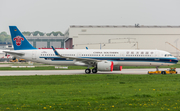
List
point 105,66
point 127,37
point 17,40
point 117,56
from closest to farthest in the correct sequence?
point 105,66 < point 117,56 < point 17,40 < point 127,37

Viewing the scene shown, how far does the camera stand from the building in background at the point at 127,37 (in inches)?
3733

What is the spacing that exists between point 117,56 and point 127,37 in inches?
2471

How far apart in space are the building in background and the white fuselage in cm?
5564

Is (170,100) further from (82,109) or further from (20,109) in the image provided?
(20,109)

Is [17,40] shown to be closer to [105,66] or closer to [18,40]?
[18,40]

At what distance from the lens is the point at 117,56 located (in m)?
35.8

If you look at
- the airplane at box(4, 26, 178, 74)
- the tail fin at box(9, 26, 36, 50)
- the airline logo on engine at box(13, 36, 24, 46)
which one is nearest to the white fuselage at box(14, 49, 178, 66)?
the airplane at box(4, 26, 178, 74)

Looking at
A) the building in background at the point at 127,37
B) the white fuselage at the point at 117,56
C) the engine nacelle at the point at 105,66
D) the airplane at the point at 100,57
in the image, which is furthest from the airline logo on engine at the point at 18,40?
the building in background at the point at 127,37

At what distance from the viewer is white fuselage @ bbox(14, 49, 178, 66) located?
3559 centimetres

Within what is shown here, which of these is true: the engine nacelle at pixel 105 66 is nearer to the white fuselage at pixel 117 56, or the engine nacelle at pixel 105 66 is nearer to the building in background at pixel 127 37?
the white fuselage at pixel 117 56

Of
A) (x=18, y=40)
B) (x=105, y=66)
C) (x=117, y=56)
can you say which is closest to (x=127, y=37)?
(x=117, y=56)

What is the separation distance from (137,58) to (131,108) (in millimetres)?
23613

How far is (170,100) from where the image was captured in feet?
47.9

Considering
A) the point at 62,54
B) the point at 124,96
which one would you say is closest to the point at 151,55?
the point at 62,54
